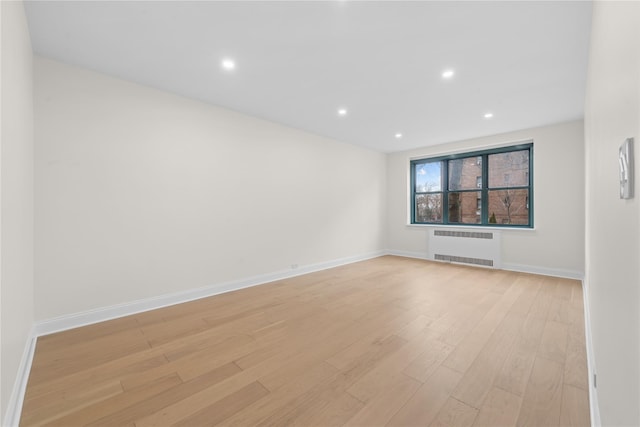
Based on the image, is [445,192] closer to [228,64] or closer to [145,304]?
[228,64]

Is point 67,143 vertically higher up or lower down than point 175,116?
lower down

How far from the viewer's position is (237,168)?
3.94 m

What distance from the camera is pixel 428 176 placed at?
21.0ft

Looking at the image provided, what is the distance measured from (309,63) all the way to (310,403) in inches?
115

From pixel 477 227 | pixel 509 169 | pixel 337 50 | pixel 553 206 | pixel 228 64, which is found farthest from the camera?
pixel 477 227

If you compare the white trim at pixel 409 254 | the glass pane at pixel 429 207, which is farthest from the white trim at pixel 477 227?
the white trim at pixel 409 254

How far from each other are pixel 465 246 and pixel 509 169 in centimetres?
177

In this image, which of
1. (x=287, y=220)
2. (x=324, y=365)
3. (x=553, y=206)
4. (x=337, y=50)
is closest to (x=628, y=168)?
(x=324, y=365)

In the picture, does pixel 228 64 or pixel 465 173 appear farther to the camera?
pixel 465 173

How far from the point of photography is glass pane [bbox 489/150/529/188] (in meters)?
5.05

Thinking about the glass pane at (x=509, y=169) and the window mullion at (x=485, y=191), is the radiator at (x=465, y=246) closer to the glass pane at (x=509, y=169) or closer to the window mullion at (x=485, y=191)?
the window mullion at (x=485, y=191)

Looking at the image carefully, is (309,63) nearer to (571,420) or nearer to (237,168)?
(237,168)

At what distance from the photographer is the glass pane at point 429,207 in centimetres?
621

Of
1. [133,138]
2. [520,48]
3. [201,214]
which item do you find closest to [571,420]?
[520,48]
